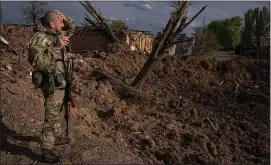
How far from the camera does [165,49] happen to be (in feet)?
31.1

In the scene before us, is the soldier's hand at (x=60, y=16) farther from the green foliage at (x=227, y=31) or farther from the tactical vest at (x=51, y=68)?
the green foliage at (x=227, y=31)

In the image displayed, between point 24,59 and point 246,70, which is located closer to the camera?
point 24,59

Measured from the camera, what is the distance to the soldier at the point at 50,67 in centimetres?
382


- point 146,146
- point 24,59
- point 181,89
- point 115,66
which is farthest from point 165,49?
point 146,146

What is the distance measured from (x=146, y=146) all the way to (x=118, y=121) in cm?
168

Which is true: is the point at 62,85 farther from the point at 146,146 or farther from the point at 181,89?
the point at 181,89

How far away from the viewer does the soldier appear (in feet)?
12.5

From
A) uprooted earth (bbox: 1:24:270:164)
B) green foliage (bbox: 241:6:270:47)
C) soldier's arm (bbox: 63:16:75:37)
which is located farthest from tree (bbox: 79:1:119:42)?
green foliage (bbox: 241:6:270:47)

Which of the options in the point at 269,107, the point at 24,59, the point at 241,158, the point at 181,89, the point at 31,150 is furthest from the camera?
Result: the point at 181,89

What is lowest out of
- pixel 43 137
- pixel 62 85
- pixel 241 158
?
pixel 241 158

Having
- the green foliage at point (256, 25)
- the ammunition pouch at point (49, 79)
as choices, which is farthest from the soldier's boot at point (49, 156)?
the green foliage at point (256, 25)

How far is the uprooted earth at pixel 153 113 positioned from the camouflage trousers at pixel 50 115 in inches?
14.7

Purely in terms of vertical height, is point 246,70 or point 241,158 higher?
point 246,70

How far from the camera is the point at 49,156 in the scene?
4.06 m
